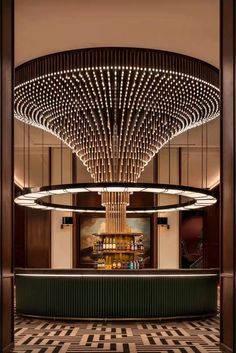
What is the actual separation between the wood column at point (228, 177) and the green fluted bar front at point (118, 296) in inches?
163

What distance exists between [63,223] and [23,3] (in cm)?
1317

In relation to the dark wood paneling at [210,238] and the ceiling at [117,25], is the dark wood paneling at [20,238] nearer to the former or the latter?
the dark wood paneling at [210,238]

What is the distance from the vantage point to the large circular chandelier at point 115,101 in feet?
33.6

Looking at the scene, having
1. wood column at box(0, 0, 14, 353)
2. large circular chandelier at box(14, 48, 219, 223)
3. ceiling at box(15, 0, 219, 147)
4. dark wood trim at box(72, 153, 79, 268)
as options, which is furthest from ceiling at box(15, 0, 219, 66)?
dark wood trim at box(72, 153, 79, 268)

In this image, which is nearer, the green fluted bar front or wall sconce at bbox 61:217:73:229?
the green fluted bar front

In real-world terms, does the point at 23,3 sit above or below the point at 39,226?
above

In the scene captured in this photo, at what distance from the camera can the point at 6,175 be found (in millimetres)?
7016

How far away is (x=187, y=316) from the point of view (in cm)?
1173

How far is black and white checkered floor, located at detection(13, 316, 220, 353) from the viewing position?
8.55 meters

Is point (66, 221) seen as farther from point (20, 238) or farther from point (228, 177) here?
point (228, 177)

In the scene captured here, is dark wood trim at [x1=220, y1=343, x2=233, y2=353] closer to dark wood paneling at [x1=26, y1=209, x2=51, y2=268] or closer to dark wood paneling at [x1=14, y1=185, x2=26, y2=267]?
dark wood paneling at [x1=26, y1=209, x2=51, y2=268]

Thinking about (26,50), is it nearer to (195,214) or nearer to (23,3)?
(23,3)

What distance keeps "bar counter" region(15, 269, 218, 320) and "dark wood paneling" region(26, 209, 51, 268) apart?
928 cm

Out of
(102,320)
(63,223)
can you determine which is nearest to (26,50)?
(102,320)
